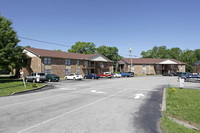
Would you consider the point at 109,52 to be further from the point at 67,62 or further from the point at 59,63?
the point at 59,63

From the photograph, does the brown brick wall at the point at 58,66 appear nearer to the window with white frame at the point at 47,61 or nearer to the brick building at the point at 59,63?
the brick building at the point at 59,63

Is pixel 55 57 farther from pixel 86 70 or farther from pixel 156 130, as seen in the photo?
pixel 156 130

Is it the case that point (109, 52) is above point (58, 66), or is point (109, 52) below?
above

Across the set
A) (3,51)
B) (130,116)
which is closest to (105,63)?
(3,51)

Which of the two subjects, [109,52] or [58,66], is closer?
[58,66]

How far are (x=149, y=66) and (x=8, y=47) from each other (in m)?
59.9

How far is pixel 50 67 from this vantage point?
37.3 meters

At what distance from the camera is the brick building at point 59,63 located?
36094 mm

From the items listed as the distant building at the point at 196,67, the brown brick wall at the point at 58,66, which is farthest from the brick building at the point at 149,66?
the brown brick wall at the point at 58,66

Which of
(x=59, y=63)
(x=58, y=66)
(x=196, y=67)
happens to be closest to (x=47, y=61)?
(x=58, y=66)

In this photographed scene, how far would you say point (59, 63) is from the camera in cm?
3978

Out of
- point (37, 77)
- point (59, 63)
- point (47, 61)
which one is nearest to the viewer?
point (37, 77)

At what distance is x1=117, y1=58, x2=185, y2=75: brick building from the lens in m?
69.8

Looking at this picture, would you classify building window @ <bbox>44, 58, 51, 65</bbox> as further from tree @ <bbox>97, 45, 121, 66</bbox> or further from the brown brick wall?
tree @ <bbox>97, 45, 121, 66</bbox>
